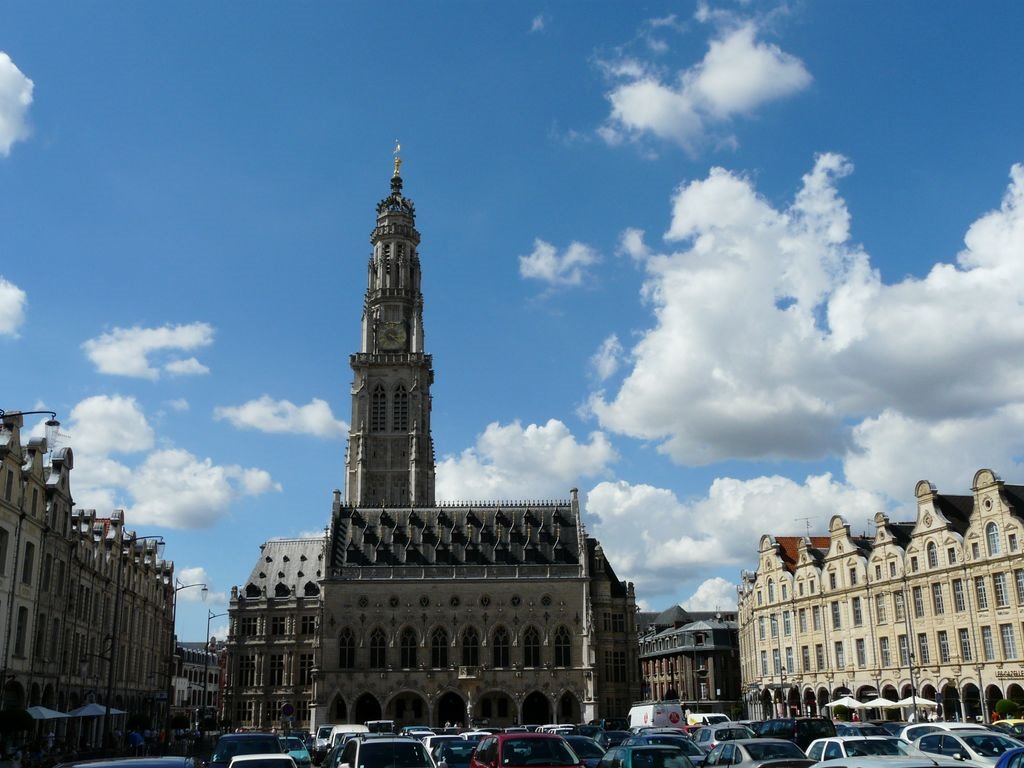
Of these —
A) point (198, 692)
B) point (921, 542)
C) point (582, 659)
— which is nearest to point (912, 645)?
point (921, 542)

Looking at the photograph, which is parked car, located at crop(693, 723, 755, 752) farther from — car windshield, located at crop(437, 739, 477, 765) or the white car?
car windshield, located at crop(437, 739, 477, 765)

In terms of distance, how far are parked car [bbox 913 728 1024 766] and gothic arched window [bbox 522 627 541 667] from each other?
55.8m

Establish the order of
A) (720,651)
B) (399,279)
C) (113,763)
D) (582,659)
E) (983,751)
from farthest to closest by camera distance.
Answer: (399,279) → (720,651) → (582,659) → (983,751) → (113,763)

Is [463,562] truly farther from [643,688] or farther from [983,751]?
[983,751]

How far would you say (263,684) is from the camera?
286ft

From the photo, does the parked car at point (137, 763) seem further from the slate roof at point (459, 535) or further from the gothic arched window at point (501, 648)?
the slate roof at point (459, 535)

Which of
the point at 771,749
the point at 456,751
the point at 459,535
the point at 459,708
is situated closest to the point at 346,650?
the point at 459,708

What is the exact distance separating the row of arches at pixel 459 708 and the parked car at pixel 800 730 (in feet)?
155

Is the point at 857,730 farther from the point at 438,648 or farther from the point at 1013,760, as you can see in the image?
the point at 438,648

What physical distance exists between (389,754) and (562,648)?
206 feet

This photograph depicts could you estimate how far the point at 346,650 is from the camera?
257 ft

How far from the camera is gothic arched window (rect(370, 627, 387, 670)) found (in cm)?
7775

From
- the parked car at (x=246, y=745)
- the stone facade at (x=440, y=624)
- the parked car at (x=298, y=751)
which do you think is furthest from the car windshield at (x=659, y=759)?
the stone facade at (x=440, y=624)

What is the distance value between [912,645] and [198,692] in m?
121
